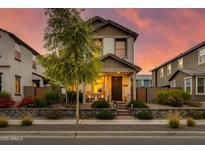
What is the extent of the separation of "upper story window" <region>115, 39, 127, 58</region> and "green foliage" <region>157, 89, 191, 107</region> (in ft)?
18.4

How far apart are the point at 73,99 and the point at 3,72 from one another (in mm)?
6824

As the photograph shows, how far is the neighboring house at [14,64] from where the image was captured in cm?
2064

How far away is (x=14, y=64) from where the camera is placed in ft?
71.9

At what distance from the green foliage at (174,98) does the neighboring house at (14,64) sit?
13.6 metres

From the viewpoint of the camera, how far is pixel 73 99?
19.9m

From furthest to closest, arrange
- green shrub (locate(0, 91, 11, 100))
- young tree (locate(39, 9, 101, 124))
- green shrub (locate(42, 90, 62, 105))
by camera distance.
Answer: green shrub (locate(0, 91, 11, 100)), green shrub (locate(42, 90, 62, 105)), young tree (locate(39, 9, 101, 124))

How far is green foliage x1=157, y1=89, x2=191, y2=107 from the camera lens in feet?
60.8

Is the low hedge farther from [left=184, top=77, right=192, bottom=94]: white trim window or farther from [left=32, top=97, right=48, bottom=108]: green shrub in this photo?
[left=184, top=77, right=192, bottom=94]: white trim window

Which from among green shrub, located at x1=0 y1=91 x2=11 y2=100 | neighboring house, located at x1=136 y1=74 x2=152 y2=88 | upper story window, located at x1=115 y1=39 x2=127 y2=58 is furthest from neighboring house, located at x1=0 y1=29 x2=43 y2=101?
neighboring house, located at x1=136 y1=74 x2=152 y2=88

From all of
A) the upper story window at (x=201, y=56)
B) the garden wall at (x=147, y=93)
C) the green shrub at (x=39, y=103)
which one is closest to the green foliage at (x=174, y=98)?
the garden wall at (x=147, y=93)

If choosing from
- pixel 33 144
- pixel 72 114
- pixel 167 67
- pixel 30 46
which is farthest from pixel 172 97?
pixel 167 67

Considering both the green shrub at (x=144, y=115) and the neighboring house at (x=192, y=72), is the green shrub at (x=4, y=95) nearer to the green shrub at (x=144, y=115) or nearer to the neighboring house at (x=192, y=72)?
the green shrub at (x=144, y=115)

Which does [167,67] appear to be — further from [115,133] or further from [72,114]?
[115,133]

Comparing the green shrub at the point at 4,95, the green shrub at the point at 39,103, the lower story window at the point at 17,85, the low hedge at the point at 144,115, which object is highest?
the lower story window at the point at 17,85
